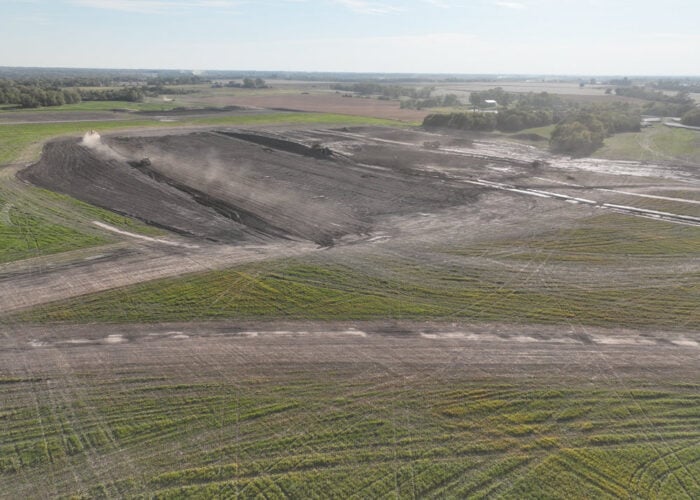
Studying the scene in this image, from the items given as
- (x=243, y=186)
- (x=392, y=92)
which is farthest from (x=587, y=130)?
(x=392, y=92)

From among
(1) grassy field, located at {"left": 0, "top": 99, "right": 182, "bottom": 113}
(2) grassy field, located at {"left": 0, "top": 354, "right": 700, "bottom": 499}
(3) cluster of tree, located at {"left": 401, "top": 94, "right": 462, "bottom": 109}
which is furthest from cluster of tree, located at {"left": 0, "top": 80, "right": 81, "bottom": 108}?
(2) grassy field, located at {"left": 0, "top": 354, "right": 700, "bottom": 499}

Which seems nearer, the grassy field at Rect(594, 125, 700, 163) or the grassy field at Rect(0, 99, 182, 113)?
the grassy field at Rect(594, 125, 700, 163)

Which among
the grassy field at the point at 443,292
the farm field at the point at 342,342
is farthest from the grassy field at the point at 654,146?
the grassy field at the point at 443,292

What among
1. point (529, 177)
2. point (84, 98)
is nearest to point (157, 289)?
point (529, 177)

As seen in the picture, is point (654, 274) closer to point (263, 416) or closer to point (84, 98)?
point (263, 416)

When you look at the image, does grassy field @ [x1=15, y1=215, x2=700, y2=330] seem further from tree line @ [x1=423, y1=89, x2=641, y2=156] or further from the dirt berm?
tree line @ [x1=423, y1=89, x2=641, y2=156]

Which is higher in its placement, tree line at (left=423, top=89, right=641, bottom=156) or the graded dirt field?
the graded dirt field

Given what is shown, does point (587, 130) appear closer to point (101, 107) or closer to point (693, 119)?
point (693, 119)
